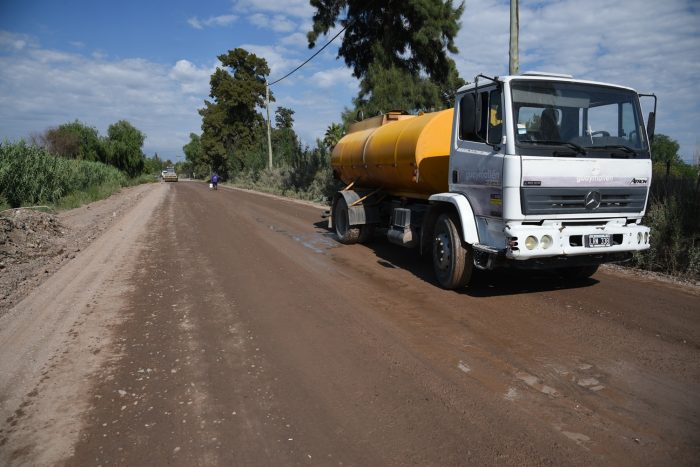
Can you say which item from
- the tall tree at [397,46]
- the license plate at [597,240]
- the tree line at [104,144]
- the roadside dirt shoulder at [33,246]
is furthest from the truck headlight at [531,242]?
the tree line at [104,144]

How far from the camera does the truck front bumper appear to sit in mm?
5301

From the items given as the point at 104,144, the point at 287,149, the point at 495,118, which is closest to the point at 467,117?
the point at 495,118

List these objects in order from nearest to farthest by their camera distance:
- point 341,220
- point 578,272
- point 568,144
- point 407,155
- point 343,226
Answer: point 568,144 → point 578,272 → point 407,155 → point 343,226 → point 341,220

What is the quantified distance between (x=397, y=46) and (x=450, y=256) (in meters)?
18.0

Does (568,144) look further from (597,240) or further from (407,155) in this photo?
(407,155)

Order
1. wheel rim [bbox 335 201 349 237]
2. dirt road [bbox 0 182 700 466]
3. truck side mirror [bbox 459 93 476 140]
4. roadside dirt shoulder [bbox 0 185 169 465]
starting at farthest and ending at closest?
wheel rim [bbox 335 201 349 237], truck side mirror [bbox 459 93 476 140], roadside dirt shoulder [bbox 0 185 169 465], dirt road [bbox 0 182 700 466]

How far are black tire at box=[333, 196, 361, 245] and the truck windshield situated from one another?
5243 millimetres

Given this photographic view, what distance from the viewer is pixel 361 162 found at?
32.9 feet

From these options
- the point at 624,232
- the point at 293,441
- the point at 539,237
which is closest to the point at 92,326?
the point at 293,441

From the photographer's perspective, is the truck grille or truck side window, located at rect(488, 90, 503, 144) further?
truck side window, located at rect(488, 90, 503, 144)

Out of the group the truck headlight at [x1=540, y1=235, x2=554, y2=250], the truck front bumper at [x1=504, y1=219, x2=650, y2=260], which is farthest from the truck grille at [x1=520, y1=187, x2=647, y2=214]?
the truck headlight at [x1=540, y1=235, x2=554, y2=250]

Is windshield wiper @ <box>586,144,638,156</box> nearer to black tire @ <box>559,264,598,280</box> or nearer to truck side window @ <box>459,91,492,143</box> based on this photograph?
truck side window @ <box>459,91,492,143</box>

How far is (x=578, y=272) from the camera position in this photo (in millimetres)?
6934

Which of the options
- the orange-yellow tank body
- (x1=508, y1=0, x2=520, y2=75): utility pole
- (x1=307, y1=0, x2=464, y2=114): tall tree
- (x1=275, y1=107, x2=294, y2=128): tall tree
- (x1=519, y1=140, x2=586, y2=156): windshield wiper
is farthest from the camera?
(x1=275, y1=107, x2=294, y2=128): tall tree
